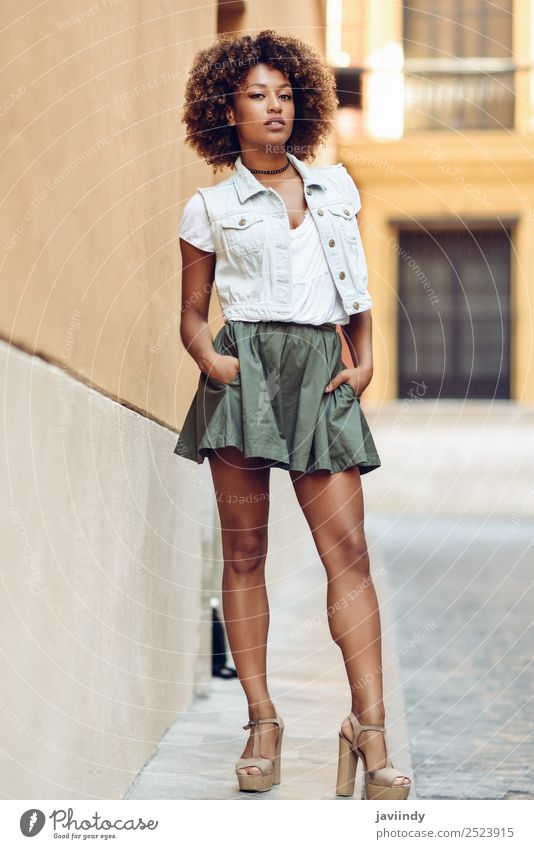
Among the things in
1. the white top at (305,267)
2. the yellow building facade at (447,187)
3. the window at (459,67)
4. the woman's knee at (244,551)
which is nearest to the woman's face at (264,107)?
the white top at (305,267)

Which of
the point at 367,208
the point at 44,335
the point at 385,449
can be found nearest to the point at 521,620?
the point at 44,335

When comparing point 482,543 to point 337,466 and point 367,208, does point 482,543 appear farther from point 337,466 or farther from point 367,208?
point 337,466

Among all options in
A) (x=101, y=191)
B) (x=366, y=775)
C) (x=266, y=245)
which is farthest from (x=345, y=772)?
(x=101, y=191)

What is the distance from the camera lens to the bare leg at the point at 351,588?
9.09ft

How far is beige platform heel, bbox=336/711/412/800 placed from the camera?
106 inches

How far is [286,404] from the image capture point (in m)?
2.79

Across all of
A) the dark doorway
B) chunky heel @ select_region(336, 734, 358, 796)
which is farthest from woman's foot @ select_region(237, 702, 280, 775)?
the dark doorway

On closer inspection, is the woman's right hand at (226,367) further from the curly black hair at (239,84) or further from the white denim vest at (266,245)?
the curly black hair at (239,84)

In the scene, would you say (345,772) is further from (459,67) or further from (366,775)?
(459,67)

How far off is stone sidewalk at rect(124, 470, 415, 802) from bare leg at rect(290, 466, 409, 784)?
265 millimetres

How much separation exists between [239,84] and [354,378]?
71 centimetres

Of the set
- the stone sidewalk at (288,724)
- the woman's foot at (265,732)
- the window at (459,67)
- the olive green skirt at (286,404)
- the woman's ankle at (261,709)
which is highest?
the window at (459,67)

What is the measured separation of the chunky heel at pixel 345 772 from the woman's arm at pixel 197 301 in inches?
35.6
